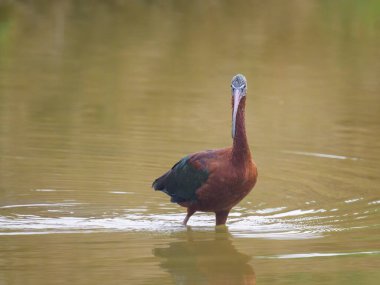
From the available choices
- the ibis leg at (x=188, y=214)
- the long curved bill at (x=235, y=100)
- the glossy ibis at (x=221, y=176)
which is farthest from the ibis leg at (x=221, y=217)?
the long curved bill at (x=235, y=100)

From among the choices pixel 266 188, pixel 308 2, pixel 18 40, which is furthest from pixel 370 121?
pixel 308 2

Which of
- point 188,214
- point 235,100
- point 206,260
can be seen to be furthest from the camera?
point 188,214

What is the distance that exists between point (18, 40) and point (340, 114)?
31.3 feet

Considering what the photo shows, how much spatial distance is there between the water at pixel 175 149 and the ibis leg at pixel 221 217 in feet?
0.32

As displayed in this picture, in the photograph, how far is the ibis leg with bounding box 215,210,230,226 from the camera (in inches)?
400

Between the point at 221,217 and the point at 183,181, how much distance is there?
1.43 feet

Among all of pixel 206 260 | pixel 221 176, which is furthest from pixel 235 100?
pixel 206 260

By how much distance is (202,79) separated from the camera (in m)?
19.7

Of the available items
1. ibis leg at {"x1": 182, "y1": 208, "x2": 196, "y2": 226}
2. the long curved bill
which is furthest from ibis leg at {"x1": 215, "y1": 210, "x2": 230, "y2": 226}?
the long curved bill

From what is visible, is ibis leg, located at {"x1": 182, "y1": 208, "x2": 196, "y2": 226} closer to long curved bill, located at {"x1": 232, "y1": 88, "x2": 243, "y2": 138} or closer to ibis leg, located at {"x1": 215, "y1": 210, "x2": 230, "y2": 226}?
ibis leg, located at {"x1": 215, "y1": 210, "x2": 230, "y2": 226}

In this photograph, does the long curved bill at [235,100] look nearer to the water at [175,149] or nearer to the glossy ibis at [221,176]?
the glossy ibis at [221,176]

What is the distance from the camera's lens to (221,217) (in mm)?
10211

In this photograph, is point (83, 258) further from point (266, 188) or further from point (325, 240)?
point (266, 188)

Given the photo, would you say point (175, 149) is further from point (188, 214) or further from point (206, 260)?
point (206, 260)
